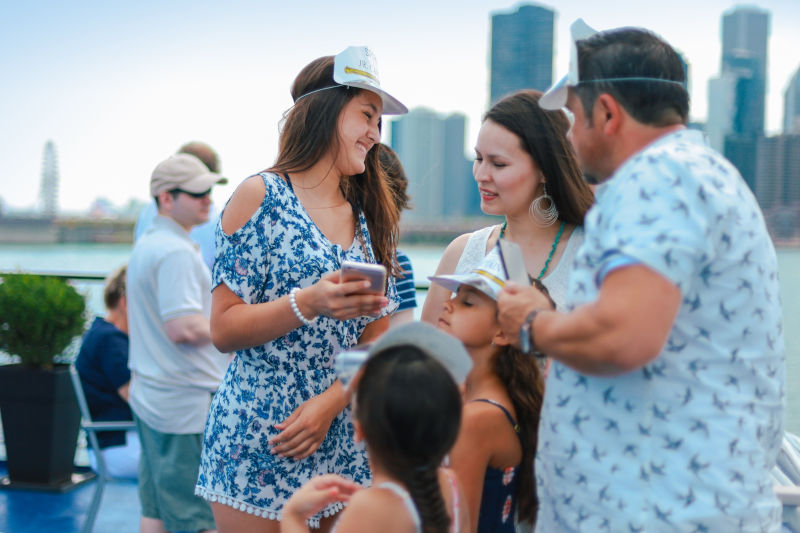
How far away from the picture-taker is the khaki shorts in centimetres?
281

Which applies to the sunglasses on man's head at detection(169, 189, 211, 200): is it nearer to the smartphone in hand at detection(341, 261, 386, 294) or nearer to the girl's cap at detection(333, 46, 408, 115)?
the girl's cap at detection(333, 46, 408, 115)

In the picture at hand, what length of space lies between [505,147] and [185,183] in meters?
1.55

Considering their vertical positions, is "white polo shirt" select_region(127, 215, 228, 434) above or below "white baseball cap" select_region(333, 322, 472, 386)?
Result: below

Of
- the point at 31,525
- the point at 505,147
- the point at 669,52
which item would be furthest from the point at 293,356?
the point at 31,525

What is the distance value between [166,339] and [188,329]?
144 mm

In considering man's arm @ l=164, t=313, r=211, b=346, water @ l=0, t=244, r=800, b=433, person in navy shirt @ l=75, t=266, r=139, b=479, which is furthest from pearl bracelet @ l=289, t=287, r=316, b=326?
person in navy shirt @ l=75, t=266, r=139, b=479

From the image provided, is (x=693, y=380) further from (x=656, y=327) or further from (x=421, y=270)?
(x=421, y=270)

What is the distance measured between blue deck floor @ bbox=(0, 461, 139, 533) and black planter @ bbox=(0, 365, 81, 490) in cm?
11

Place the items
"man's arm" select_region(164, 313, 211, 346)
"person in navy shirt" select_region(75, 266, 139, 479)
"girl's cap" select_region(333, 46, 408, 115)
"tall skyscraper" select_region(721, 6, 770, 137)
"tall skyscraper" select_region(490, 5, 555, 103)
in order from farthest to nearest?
"tall skyscraper" select_region(721, 6, 770, 137)
"tall skyscraper" select_region(490, 5, 555, 103)
"person in navy shirt" select_region(75, 266, 139, 479)
"man's arm" select_region(164, 313, 211, 346)
"girl's cap" select_region(333, 46, 408, 115)

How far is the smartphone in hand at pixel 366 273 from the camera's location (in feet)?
4.81

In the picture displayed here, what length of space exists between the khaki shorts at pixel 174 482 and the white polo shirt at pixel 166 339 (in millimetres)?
56

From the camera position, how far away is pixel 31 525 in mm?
3742

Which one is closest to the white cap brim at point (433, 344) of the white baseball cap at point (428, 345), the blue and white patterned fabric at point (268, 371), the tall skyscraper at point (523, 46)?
the white baseball cap at point (428, 345)

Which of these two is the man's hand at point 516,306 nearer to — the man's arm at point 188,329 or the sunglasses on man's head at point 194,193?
the man's arm at point 188,329
